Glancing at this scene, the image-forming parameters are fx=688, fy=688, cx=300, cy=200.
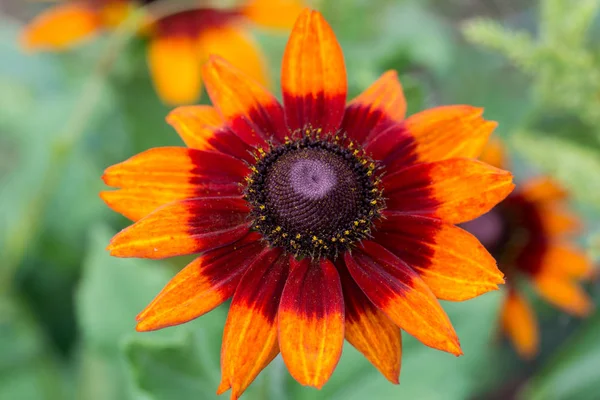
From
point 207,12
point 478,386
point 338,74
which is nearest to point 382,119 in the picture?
point 338,74

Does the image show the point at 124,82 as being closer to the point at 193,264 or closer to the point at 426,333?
the point at 193,264

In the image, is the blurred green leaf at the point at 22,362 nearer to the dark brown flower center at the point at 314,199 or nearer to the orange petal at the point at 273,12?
the orange petal at the point at 273,12

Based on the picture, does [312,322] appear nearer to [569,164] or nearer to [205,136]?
[205,136]

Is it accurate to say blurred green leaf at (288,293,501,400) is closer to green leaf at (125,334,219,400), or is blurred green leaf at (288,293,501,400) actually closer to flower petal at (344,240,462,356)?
green leaf at (125,334,219,400)

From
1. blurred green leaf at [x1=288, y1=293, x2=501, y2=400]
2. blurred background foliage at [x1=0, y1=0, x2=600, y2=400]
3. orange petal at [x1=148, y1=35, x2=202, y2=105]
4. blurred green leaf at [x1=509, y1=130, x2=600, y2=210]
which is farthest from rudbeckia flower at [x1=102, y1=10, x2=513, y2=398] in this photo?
orange petal at [x1=148, y1=35, x2=202, y2=105]

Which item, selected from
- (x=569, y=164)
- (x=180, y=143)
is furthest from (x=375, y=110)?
(x=180, y=143)

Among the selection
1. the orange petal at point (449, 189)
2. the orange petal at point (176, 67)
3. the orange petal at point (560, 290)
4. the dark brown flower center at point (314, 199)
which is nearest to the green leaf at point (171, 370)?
the dark brown flower center at point (314, 199)

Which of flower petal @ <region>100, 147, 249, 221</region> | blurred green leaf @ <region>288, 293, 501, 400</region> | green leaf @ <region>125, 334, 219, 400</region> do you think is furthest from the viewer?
blurred green leaf @ <region>288, 293, 501, 400</region>
